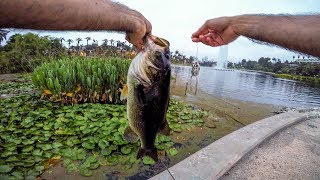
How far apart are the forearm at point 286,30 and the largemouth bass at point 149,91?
1045 millimetres

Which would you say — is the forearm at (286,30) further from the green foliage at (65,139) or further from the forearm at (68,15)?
the green foliage at (65,139)

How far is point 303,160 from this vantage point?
211 inches

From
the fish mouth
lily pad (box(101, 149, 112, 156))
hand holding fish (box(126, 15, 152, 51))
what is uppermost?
hand holding fish (box(126, 15, 152, 51))

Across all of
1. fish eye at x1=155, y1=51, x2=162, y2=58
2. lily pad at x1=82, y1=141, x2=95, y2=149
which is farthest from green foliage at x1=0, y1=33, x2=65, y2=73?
fish eye at x1=155, y1=51, x2=162, y2=58

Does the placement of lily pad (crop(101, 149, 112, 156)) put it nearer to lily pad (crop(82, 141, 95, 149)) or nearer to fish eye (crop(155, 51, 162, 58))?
lily pad (crop(82, 141, 95, 149))

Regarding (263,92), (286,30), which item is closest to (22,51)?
(263,92)

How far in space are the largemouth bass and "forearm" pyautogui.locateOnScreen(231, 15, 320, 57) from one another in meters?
1.05

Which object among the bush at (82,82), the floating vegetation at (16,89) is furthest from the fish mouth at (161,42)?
the floating vegetation at (16,89)

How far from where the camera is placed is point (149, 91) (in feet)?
Answer: 7.50

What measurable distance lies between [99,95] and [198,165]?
4.38 m

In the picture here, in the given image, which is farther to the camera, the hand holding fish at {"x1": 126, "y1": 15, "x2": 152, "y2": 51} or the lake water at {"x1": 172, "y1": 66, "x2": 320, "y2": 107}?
the lake water at {"x1": 172, "y1": 66, "x2": 320, "y2": 107}

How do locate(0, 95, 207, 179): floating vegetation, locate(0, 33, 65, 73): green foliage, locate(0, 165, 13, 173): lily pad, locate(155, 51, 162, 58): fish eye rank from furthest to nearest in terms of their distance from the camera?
locate(0, 33, 65, 73): green foliage
locate(0, 95, 207, 179): floating vegetation
locate(0, 165, 13, 173): lily pad
locate(155, 51, 162, 58): fish eye

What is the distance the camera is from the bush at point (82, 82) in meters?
7.16

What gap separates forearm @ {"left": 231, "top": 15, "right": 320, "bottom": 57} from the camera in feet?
7.21
